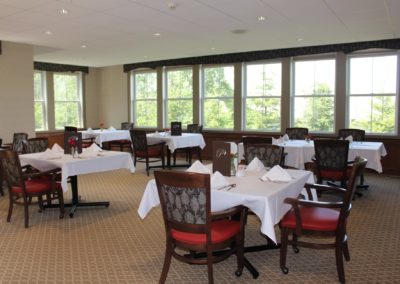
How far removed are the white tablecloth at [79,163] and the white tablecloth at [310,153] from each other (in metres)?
1.99

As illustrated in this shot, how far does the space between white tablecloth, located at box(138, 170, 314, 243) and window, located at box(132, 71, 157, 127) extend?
27.1ft

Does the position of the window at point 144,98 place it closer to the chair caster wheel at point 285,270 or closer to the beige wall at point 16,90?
the beige wall at point 16,90

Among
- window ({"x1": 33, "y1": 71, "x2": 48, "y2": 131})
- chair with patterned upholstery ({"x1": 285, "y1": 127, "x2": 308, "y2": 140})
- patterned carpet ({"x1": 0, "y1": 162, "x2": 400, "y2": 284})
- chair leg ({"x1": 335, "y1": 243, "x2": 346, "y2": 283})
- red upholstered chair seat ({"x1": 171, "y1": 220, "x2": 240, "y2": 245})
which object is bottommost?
patterned carpet ({"x1": 0, "y1": 162, "x2": 400, "y2": 284})

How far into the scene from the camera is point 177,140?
8.08 meters

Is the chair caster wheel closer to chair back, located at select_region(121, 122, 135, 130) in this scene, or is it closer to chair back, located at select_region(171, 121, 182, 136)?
chair back, located at select_region(171, 121, 182, 136)

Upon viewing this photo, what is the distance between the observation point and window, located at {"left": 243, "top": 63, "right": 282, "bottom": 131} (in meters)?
9.20

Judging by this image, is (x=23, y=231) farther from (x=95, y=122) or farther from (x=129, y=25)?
(x=95, y=122)

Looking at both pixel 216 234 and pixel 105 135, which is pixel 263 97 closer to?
pixel 105 135

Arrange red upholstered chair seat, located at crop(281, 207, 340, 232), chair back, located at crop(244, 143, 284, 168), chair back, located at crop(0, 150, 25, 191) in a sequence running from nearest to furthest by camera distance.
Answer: red upholstered chair seat, located at crop(281, 207, 340, 232), chair back, located at crop(244, 143, 284, 168), chair back, located at crop(0, 150, 25, 191)

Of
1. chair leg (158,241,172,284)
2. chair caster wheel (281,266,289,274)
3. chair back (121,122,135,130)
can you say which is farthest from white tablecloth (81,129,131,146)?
chair caster wheel (281,266,289,274)

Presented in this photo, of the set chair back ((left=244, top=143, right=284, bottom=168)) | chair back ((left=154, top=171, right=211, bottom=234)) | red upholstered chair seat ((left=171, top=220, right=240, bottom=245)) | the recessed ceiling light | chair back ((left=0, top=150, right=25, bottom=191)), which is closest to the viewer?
chair back ((left=154, top=171, right=211, bottom=234))

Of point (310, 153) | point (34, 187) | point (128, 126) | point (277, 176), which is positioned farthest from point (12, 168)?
point (128, 126)

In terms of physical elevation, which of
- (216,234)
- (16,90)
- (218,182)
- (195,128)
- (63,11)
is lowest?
(216,234)

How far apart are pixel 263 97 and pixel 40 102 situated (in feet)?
20.5
